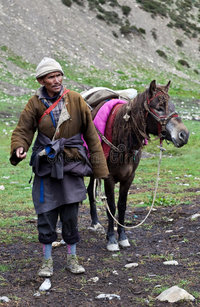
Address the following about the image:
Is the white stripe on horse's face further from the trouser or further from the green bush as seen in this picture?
the green bush

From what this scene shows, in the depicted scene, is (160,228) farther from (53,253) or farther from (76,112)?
(76,112)

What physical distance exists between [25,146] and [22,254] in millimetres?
1804

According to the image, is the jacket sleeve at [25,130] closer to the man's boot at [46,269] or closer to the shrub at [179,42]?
the man's boot at [46,269]

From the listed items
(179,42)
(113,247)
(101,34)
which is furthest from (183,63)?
(113,247)

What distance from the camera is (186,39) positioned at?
167 ft

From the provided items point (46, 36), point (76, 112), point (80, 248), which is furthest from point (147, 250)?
point (46, 36)

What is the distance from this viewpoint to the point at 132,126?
5.99 meters

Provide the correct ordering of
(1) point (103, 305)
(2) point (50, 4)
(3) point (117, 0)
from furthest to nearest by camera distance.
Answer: (3) point (117, 0)
(2) point (50, 4)
(1) point (103, 305)

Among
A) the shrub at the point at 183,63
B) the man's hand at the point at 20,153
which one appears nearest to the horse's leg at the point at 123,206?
the man's hand at the point at 20,153

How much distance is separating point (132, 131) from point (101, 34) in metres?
38.6

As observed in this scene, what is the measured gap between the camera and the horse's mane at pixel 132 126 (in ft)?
19.2

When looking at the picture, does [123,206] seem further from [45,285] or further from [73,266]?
[45,285]

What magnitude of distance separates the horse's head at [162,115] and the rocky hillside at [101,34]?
89.9 feet

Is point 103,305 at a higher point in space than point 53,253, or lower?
higher
